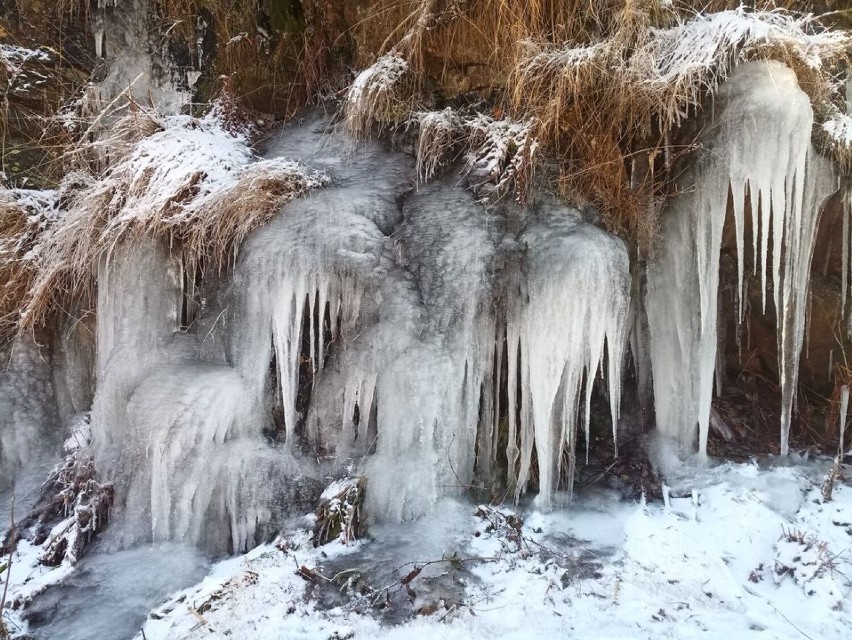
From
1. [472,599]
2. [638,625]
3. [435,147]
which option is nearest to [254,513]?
[472,599]

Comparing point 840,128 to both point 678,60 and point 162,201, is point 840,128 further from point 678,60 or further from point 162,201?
point 162,201

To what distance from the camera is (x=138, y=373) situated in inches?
148

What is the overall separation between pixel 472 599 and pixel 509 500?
973 millimetres

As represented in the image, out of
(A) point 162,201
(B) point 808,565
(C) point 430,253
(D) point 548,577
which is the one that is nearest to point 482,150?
(C) point 430,253

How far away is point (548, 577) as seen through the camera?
9.33ft

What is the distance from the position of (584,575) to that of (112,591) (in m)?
2.46

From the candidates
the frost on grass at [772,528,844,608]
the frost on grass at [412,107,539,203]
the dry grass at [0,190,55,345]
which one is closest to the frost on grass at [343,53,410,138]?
the frost on grass at [412,107,539,203]

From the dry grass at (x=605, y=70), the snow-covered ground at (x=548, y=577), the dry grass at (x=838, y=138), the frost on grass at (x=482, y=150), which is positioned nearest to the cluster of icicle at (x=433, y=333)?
the frost on grass at (x=482, y=150)

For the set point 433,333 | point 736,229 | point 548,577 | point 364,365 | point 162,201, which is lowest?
point 548,577

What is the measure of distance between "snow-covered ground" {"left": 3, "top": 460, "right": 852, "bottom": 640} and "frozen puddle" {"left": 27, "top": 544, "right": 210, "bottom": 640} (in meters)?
0.02

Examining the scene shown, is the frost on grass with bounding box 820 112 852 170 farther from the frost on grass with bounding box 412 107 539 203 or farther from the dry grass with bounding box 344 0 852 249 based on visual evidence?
the frost on grass with bounding box 412 107 539 203

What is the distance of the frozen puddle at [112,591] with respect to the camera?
2721 millimetres

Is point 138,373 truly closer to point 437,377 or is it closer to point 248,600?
→ point 248,600

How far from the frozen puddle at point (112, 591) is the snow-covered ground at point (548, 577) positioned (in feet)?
0.05
